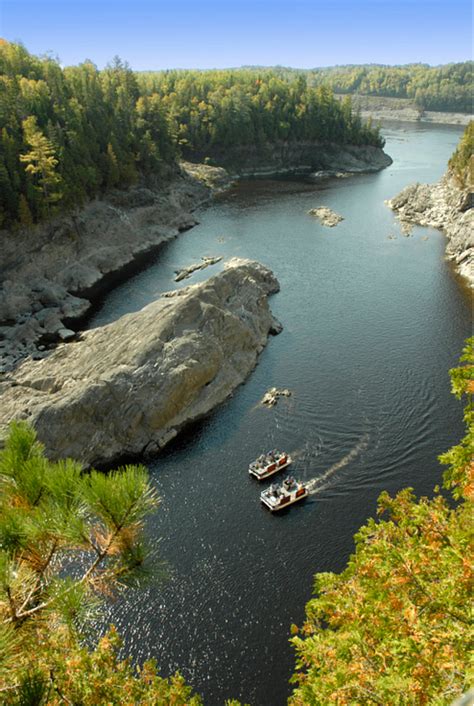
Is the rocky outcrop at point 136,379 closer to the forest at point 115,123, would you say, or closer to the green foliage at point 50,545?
the green foliage at point 50,545

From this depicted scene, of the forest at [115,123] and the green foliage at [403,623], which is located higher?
the forest at [115,123]

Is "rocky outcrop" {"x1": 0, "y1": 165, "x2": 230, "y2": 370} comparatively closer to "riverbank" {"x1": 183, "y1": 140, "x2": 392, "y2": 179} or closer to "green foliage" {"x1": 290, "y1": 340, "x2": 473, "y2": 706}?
"green foliage" {"x1": 290, "y1": 340, "x2": 473, "y2": 706}

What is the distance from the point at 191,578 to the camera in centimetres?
2906

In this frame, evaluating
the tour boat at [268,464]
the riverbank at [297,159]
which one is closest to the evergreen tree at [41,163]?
the tour boat at [268,464]

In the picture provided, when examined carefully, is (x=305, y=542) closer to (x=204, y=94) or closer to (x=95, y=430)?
(x=95, y=430)

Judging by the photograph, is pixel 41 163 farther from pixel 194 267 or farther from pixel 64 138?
pixel 194 267

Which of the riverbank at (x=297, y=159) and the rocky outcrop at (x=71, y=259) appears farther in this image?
the riverbank at (x=297, y=159)

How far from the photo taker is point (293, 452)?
125 ft

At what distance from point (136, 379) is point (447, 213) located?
3026 inches

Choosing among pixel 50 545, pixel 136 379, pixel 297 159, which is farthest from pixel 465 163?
pixel 50 545

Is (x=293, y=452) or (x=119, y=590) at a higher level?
(x=119, y=590)

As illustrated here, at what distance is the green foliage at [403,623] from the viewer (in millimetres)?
9156

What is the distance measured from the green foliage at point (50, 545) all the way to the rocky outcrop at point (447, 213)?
227ft

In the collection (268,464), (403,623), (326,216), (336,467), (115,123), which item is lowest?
(336,467)
